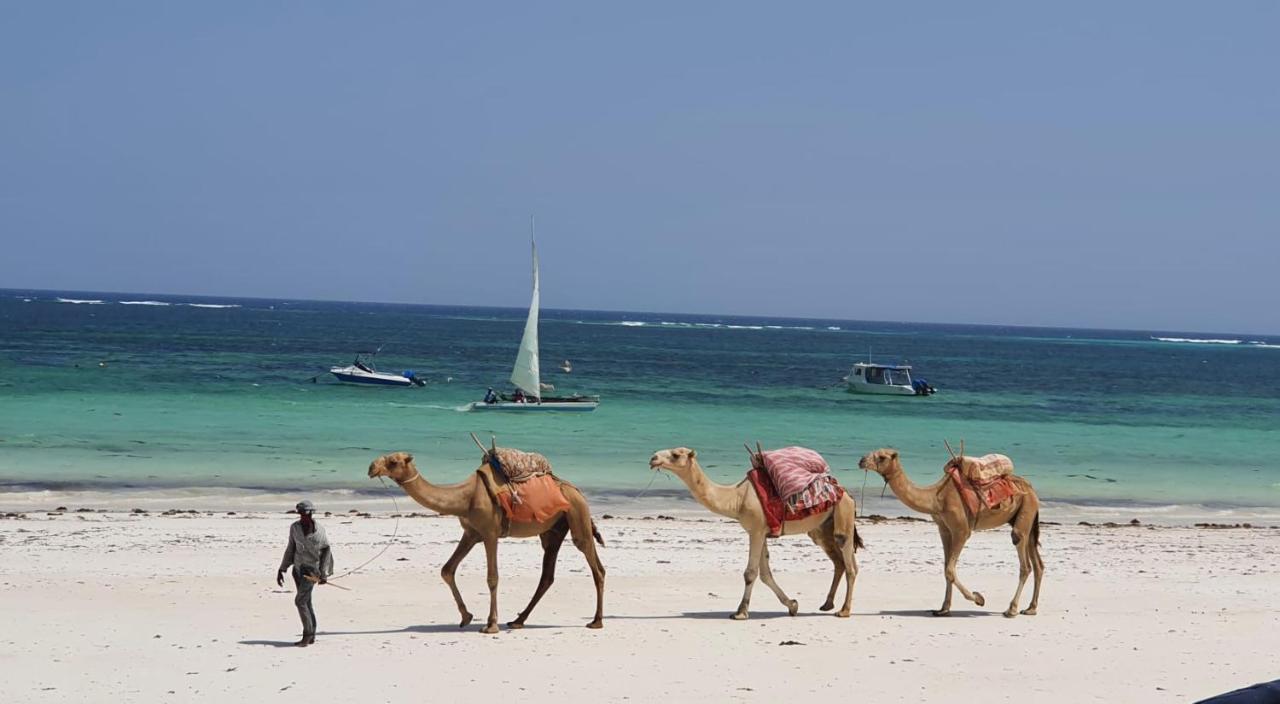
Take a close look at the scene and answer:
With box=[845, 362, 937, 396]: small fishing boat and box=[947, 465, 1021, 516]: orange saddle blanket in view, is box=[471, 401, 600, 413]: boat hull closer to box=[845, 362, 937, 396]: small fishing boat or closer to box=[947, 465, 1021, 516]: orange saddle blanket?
box=[845, 362, 937, 396]: small fishing boat

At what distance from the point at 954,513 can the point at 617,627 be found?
3.37 metres

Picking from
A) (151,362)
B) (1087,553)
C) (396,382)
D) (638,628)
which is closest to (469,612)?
(638,628)

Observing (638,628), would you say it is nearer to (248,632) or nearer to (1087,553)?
(248,632)

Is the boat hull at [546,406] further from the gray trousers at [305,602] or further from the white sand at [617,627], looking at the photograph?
the gray trousers at [305,602]

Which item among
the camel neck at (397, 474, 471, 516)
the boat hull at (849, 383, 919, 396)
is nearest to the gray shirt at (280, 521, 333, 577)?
the camel neck at (397, 474, 471, 516)

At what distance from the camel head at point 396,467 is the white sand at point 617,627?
4.61ft

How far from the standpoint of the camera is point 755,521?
12375 mm

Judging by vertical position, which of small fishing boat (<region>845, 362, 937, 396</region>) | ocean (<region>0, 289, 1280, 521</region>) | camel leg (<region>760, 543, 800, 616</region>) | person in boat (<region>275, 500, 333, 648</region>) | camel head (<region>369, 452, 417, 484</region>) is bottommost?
ocean (<region>0, 289, 1280, 521</region>)

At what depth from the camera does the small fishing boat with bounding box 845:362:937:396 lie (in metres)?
61.4

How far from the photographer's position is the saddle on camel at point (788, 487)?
12.4m

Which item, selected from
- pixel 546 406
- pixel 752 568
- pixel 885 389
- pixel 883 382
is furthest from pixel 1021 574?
pixel 883 382

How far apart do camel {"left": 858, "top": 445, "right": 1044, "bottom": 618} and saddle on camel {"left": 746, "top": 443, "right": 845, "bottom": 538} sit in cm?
55

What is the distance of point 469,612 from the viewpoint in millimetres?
12703

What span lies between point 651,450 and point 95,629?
2254 cm
